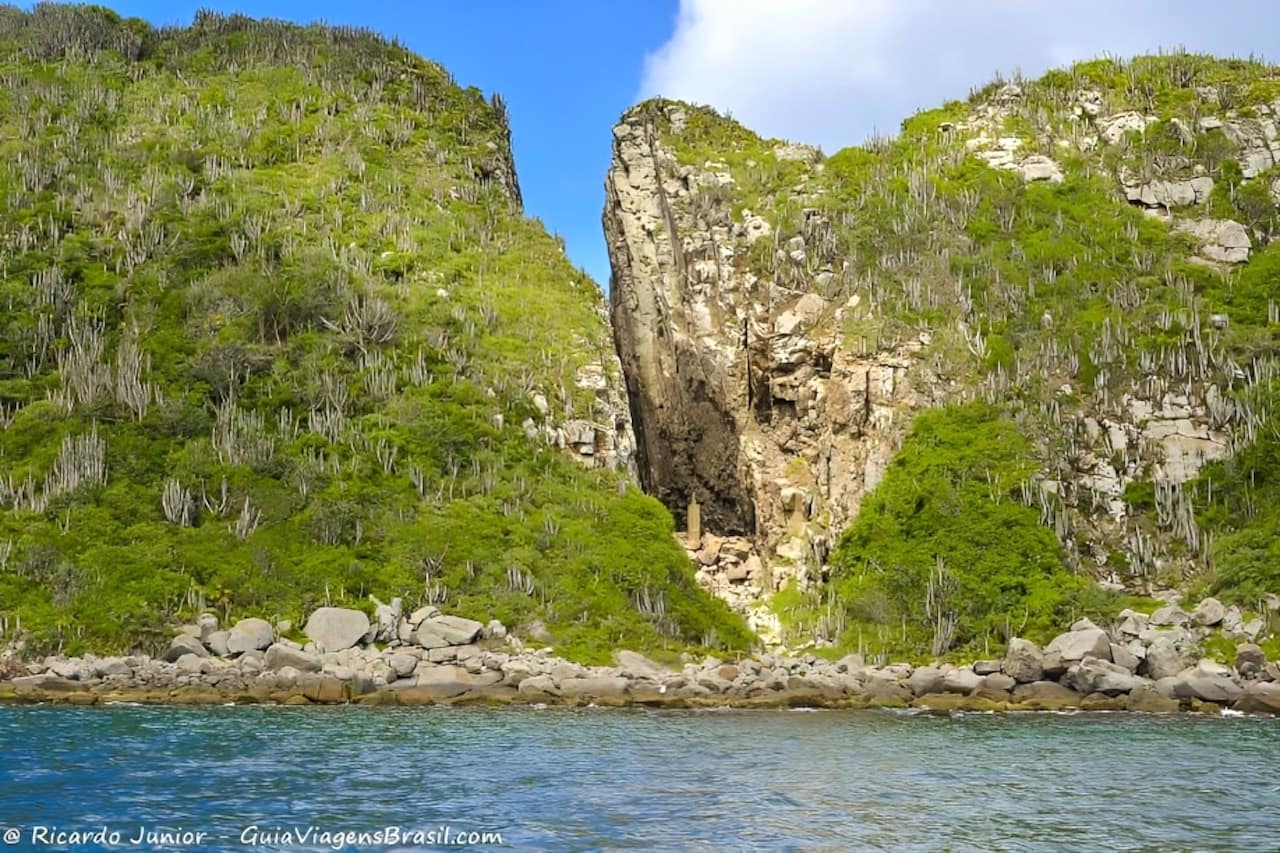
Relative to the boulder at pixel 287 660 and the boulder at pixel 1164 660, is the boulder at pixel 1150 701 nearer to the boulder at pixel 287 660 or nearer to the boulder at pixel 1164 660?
the boulder at pixel 1164 660

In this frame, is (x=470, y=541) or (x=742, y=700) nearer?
(x=742, y=700)

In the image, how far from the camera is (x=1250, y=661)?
43.4 meters

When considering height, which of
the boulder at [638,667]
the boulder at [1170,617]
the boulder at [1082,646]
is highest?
the boulder at [1170,617]

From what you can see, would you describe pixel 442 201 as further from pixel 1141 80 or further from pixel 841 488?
pixel 1141 80

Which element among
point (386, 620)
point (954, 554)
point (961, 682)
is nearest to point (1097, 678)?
point (961, 682)

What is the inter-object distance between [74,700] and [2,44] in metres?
72.9

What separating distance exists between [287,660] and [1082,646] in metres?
30.7

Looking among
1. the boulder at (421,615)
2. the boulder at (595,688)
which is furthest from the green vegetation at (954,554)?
the boulder at (421,615)

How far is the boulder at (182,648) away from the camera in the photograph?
42969 millimetres

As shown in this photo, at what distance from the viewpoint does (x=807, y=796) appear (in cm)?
2162

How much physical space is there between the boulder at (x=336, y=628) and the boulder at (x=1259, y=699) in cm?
3290

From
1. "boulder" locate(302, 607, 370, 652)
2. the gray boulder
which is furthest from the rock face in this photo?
"boulder" locate(302, 607, 370, 652)

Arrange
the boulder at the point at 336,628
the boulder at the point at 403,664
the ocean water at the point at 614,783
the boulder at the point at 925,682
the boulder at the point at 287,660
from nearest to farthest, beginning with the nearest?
the ocean water at the point at 614,783 → the boulder at the point at 287,660 → the boulder at the point at 403,664 → the boulder at the point at 925,682 → the boulder at the point at 336,628

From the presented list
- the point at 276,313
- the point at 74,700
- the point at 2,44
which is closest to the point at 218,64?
the point at 2,44
